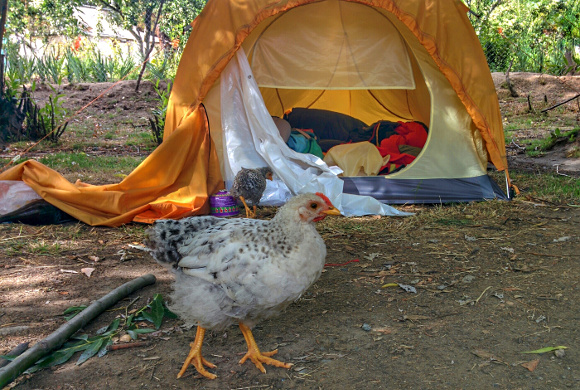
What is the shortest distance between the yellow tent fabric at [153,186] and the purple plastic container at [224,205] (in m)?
0.08

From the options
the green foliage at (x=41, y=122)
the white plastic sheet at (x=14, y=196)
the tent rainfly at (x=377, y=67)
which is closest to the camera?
the white plastic sheet at (x=14, y=196)

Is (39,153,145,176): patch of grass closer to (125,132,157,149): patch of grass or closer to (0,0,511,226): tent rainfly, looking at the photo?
(125,132,157,149): patch of grass

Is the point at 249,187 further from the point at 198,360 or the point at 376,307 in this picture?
the point at 198,360

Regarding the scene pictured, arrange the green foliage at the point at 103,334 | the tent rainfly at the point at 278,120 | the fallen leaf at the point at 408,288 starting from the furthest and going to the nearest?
the tent rainfly at the point at 278,120
the fallen leaf at the point at 408,288
the green foliage at the point at 103,334

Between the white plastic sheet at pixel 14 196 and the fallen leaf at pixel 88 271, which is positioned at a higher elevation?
the white plastic sheet at pixel 14 196

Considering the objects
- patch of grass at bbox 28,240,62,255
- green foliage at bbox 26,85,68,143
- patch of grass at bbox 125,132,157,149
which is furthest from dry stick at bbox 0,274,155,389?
green foliage at bbox 26,85,68,143

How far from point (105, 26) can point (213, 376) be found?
20643 mm

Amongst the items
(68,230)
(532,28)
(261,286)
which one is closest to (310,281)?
(261,286)

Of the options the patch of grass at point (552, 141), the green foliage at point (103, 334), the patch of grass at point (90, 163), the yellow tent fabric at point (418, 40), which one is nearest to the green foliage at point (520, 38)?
the patch of grass at point (552, 141)

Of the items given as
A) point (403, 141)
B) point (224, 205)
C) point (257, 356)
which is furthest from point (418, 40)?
point (257, 356)

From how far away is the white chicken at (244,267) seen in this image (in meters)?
2.26

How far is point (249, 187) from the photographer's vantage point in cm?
472

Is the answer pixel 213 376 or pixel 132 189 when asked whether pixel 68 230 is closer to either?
pixel 132 189

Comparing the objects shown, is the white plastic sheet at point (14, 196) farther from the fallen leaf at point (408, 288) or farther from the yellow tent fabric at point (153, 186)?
the fallen leaf at point (408, 288)
